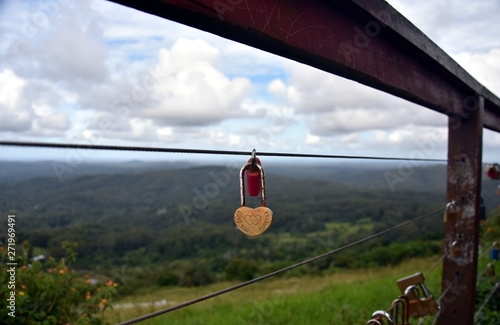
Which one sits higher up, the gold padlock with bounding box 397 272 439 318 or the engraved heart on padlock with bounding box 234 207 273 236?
the engraved heart on padlock with bounding box 234 207 273 236

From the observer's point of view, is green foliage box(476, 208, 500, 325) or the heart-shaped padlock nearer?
the heart-shaped padlock

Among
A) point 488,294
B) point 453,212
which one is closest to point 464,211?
point 453,212

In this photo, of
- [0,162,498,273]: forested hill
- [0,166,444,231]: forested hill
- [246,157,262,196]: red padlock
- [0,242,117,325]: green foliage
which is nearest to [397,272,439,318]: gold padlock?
[246,157,262,196]: red padlock

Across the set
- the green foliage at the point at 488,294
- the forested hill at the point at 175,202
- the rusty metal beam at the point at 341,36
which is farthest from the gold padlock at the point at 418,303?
the forested hill at the point at 175,202

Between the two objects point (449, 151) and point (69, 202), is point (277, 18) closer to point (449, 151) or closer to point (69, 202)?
point (449, 151)

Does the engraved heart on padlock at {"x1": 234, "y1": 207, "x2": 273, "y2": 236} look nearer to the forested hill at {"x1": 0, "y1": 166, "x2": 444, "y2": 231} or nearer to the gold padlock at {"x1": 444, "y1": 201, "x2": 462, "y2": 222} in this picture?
the gold padlock at {"x1": 444, "y1": 201, "x2": 462, "y2": 222}

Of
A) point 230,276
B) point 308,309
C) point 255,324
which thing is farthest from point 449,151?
point 230,276
